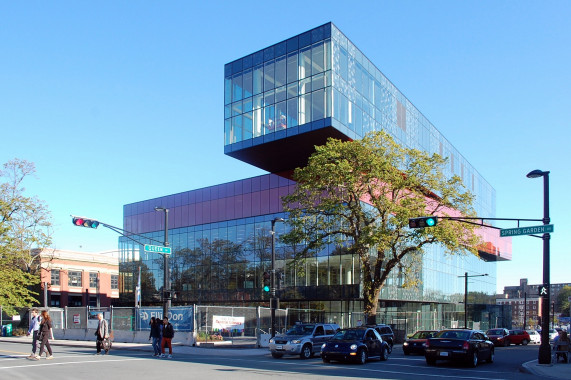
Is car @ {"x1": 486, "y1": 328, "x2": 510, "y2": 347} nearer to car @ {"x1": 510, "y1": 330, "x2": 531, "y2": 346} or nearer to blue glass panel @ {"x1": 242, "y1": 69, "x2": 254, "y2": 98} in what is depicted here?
car @ {"x1": 510, "y1": 330, "x2": 531, "y2": 346}

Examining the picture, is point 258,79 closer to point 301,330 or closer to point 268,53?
point 268,53

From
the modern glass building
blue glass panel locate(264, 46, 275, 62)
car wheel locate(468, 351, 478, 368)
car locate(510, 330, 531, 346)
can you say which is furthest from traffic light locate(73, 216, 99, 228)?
car locate(510, 330, 531, 346)

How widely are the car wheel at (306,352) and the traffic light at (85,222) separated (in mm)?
11562

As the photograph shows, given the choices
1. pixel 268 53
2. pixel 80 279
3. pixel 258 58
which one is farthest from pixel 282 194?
pixel 80 279

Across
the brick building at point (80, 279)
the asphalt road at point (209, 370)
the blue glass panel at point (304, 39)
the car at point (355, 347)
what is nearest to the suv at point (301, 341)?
the car at point (355, 347)

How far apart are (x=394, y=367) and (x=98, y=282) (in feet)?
247

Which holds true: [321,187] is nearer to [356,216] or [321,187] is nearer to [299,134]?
[356,216]

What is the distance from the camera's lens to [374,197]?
36312mm

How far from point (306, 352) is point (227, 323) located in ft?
31.3

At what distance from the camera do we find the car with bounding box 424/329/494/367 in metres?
22.2

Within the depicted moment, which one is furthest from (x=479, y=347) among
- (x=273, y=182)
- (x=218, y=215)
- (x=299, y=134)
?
(x=218, y=215)

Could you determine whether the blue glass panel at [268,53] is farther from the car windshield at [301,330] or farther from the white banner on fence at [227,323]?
the car windshield at [301,330]

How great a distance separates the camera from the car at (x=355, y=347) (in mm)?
22703

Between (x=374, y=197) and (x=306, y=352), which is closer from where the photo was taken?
(x=306, y=352)
